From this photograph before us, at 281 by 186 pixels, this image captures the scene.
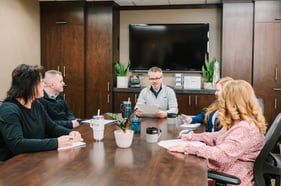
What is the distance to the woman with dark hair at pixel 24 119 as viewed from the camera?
2184 mm

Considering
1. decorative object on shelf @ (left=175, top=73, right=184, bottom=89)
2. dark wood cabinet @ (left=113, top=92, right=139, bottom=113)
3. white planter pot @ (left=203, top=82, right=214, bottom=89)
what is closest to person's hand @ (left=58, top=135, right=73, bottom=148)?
dark wood cabinet @ (left=113, top=92, right=139, bottom=113)

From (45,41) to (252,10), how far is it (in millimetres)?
3320

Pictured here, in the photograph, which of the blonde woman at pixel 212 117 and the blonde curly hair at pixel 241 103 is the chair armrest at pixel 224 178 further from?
the blonde woman at pixel 212 117

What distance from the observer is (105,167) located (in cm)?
186

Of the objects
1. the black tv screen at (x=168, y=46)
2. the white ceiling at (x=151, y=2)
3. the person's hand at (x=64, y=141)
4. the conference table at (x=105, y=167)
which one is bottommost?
the conference table at (x=105, y=167)

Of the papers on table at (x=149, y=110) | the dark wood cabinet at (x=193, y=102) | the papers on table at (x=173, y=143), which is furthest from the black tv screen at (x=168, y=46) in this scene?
the papers on table at (x=173, y=143)

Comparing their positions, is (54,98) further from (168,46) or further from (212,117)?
(168,46)

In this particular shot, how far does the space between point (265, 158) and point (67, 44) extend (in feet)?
14.0

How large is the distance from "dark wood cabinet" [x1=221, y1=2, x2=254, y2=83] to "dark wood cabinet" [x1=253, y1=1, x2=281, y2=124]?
0.38 feet

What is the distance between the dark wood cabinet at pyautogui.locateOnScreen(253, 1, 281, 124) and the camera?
5.16 meters

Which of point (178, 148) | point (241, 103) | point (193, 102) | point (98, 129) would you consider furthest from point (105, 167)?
point (193, 102)

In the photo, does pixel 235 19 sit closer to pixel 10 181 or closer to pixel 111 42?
pixel 111 42

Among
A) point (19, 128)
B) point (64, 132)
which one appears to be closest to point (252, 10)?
point (64, 132)

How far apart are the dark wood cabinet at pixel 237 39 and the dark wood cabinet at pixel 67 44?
89.0 inches
